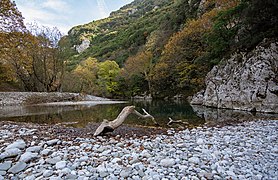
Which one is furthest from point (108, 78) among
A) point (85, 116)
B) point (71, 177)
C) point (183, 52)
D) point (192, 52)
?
point (71, 177)

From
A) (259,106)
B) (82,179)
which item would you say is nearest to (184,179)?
(82,179)

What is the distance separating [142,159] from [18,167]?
2218 millimetres

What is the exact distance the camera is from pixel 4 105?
67.7 feet

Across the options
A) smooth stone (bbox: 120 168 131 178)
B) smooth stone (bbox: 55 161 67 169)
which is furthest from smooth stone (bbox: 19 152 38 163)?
smooth stone (bbox: 120 168 131 178)

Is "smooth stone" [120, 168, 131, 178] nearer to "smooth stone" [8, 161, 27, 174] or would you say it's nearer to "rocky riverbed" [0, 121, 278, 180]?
"rocky riverbed" [0, 121, 278, 180]

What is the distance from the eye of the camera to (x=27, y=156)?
4.12 metres

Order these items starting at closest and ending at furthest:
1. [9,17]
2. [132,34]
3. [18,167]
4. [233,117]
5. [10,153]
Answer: [18,167] → [10,153] → [233,117] → [9,17] → [132,34]

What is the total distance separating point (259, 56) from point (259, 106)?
9.73 ft

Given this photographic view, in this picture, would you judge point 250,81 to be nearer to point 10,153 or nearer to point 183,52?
point 183,52

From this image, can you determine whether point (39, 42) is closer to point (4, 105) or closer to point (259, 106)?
point (4, 105)

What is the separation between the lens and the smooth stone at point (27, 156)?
405 centimetres

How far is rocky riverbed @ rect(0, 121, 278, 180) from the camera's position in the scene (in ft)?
11.6

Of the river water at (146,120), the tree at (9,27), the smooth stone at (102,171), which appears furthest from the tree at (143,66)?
the smooth stone at (102,171)

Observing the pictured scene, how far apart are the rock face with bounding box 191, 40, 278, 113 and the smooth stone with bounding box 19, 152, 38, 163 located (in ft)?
38.5
